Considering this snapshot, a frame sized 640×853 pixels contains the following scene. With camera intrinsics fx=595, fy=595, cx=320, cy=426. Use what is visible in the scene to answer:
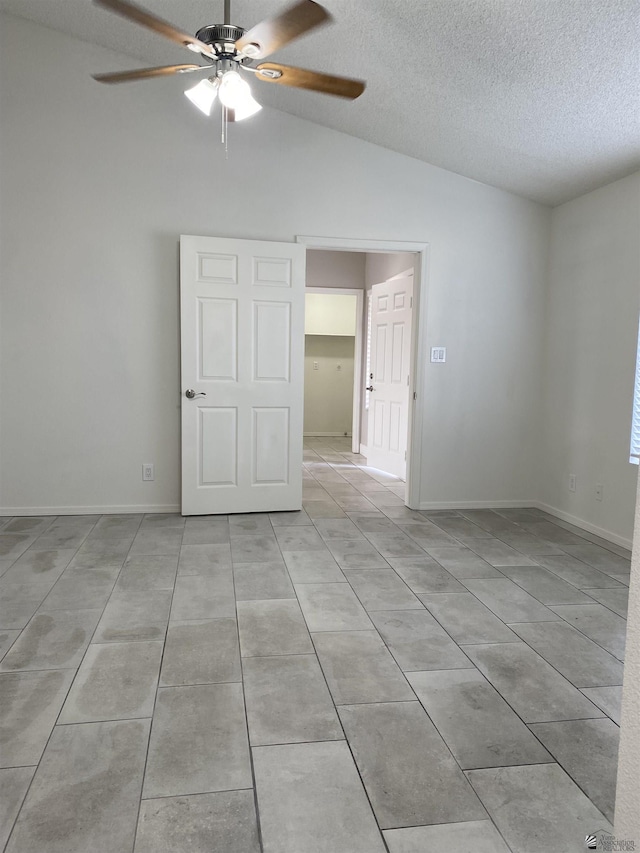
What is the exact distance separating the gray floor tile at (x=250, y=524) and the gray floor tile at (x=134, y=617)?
1.14 metres

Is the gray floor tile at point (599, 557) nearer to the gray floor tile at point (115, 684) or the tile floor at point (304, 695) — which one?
the tile floor at point (304, 695)

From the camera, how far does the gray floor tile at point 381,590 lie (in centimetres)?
300

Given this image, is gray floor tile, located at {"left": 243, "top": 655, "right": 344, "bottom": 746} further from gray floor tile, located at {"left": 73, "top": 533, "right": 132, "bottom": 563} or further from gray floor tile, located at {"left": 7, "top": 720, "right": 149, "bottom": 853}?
gray floor tile, located at {"left": 73, "top": 533, "right": 132, "bottom": 563}

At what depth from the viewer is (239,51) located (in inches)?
94.6

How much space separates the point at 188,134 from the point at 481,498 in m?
3.71

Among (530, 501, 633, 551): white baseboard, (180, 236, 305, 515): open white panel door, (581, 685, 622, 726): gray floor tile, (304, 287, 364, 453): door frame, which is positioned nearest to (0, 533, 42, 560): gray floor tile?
(180, 236, 305, 515): open white panel door

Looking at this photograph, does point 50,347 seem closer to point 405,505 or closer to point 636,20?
point 405,505

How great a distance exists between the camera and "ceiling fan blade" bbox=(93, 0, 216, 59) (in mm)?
2184

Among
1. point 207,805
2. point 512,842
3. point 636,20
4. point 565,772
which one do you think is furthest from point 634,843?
point 636,20

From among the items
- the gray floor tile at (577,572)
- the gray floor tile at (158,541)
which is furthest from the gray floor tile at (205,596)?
the gray floor tile at (577,572)

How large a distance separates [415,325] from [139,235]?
2248 mm

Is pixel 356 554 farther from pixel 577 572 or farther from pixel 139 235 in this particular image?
pixel 139 235

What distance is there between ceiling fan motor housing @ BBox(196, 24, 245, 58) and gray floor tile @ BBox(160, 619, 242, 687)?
8.06 feet

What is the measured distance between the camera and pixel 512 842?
153 centimetres
